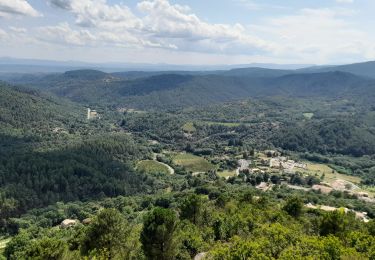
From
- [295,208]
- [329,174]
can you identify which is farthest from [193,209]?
[329,174]

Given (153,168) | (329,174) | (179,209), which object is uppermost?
(179,209)

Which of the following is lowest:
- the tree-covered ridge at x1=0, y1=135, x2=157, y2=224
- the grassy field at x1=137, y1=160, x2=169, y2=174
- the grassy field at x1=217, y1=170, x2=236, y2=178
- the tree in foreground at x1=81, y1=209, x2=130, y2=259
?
the grassy field at x1=137, y1=160, x2=169, y2=174

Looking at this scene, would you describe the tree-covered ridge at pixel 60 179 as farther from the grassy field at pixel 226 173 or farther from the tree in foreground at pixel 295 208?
the tree in foreground at pixel 295 208

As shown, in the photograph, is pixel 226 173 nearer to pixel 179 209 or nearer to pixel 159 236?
pixel 179 209

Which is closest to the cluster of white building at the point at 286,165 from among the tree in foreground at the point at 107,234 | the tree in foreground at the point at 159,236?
the tree in foreground at the point at 107,234

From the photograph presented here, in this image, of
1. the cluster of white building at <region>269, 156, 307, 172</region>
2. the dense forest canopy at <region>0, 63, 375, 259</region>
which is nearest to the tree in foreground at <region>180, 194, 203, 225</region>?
the dense forest canopy at <region>0, 63, 375, 259</region>

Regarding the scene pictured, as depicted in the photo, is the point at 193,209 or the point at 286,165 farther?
the point at 286,165

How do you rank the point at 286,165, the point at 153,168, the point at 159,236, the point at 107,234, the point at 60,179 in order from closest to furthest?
the point at 159,236 < the point at 107,234 < the point at 60,179 < the point at 286,165 < the point at 153,168

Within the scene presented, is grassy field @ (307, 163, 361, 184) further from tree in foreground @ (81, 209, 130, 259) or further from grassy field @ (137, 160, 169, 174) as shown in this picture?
tree in foreground @ (81, 209, 130, 259)

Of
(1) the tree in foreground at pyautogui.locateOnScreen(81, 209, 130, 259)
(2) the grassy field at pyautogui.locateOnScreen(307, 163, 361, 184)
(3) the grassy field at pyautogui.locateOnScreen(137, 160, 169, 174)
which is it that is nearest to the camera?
(1) the tree in foreground at pyautogui.locateOnScreen(81, 209, 130, 259)
